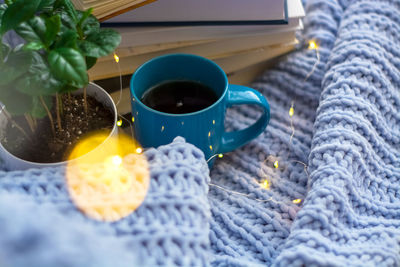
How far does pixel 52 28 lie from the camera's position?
41 centimetres

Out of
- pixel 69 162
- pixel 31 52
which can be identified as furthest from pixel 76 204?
pixel 31 52

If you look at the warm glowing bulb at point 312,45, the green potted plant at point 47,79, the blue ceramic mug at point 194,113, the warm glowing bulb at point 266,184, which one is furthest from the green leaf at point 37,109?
the warm glowing bulb at point 312,45

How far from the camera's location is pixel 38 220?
0.33 m

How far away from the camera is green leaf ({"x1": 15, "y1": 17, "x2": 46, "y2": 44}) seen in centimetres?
42

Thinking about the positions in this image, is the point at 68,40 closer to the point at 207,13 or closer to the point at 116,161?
the point at 116,161

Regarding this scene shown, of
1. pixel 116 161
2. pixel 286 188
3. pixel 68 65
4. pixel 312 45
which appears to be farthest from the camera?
pixel 312 45

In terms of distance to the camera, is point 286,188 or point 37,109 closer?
point 37,109

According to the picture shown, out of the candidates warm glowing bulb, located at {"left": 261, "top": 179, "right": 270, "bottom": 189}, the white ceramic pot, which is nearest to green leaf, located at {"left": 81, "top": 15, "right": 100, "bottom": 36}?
the white ceramic pot

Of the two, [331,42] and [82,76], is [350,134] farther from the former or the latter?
[82,76]

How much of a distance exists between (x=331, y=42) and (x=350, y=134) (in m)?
0.25

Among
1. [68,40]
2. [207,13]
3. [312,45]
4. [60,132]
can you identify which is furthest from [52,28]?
[312,45]

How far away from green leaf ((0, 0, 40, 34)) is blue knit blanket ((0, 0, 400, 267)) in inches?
6.3

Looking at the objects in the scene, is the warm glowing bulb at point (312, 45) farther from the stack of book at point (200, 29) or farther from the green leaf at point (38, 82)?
the green leaf at point (38, 82)

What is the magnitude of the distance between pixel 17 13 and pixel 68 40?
5cm
